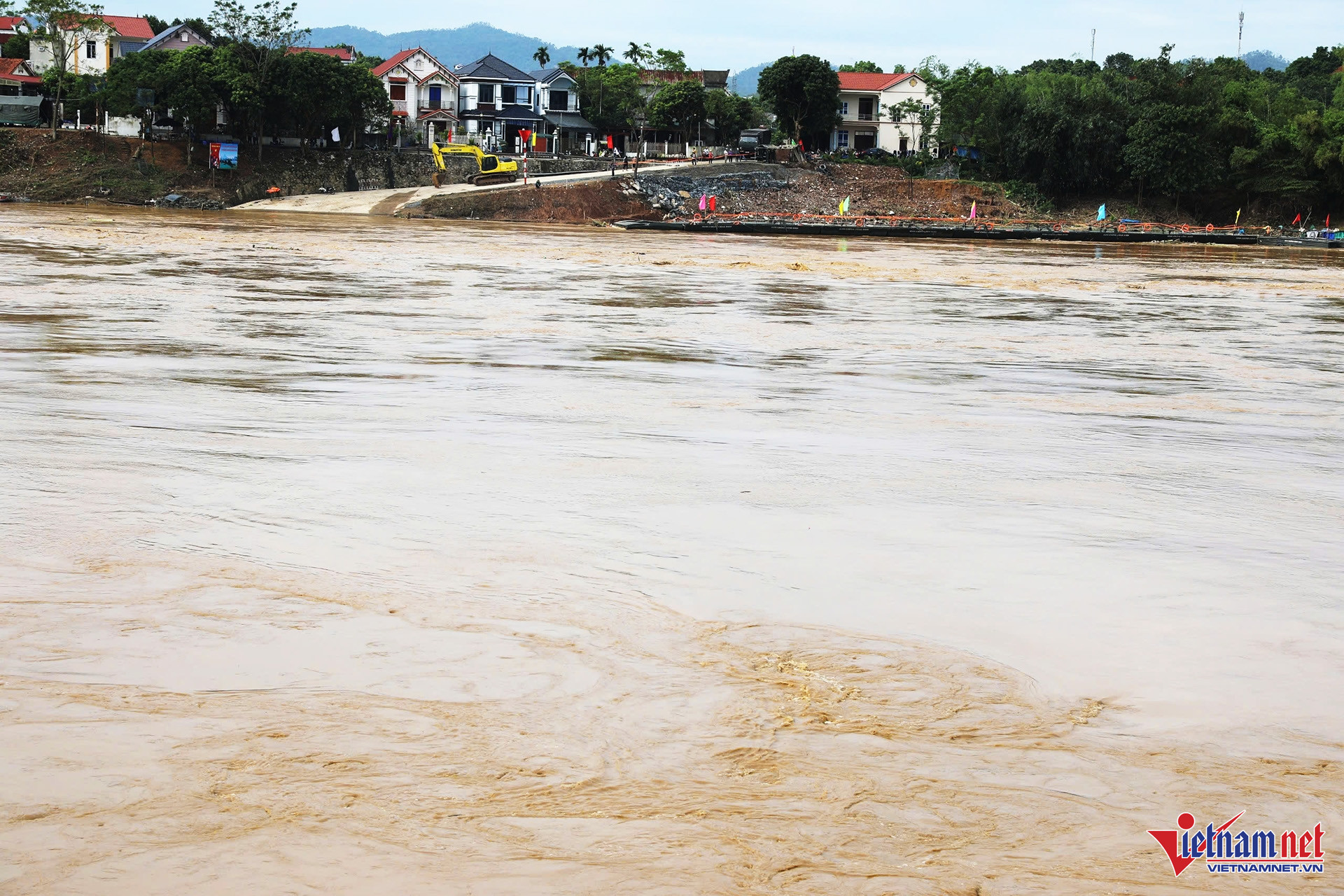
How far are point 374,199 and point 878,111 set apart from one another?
147 ft

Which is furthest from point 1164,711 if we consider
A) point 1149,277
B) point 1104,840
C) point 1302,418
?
point 1149,277

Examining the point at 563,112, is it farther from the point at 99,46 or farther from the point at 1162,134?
the point at 1162,134

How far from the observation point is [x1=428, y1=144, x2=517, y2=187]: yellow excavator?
211 feet

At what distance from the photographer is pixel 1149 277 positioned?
33.3 m

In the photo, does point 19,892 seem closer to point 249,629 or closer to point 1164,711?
point 249,629

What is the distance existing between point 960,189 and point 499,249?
40271 mm

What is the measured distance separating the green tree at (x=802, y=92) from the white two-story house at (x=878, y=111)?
6.82 metres

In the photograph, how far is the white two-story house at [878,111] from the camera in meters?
89.6

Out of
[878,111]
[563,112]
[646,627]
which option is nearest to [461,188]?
[563,112]

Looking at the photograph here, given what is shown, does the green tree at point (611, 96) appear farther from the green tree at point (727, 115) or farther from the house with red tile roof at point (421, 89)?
the house with red tile roof at point (421, 89)

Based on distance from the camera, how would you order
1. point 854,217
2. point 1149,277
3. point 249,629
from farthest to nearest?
point 854,217, point 1149,277, point 249,629

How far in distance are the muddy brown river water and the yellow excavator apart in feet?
173

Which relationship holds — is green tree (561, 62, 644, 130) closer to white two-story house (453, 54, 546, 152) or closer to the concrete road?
white two-story house (453, 54, 546, 152)

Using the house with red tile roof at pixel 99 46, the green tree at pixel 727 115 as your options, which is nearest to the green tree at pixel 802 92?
the green tree at pixel 727 115
